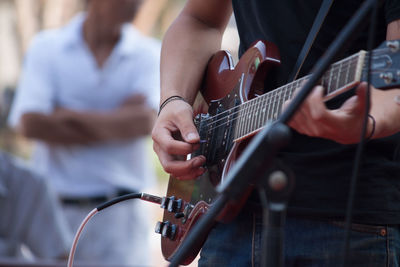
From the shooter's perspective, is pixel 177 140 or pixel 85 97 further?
pixel 85 97

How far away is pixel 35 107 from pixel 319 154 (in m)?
2.76

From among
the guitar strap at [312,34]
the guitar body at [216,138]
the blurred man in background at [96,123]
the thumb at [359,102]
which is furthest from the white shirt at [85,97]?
the thumb at [359,102]

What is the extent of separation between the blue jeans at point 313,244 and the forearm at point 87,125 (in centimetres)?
235

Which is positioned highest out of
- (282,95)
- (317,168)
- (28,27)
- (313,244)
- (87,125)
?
(28,27)

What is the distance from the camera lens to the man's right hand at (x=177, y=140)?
1587 mm

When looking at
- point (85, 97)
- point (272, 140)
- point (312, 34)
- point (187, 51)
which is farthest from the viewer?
point (85, 97)

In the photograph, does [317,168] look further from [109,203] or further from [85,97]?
[85,97]

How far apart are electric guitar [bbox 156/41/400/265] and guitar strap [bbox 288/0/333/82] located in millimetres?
61

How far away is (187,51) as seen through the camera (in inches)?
72.5

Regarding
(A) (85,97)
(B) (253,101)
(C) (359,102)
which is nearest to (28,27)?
(A) (85,97)

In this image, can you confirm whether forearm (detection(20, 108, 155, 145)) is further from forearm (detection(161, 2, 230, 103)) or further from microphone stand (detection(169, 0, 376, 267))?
microphone stand (detection(169, 0, 376, 267))

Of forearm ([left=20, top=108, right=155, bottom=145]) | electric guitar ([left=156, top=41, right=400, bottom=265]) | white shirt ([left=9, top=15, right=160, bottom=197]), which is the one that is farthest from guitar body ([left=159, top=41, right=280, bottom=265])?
white shirt ([left=9, top=15, right=160, bottom=197])

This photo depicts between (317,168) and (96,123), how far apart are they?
8.21 ft

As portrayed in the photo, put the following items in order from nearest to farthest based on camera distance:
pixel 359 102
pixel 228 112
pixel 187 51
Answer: pixel 359 102, pixel 228 112, pixel 187 51
